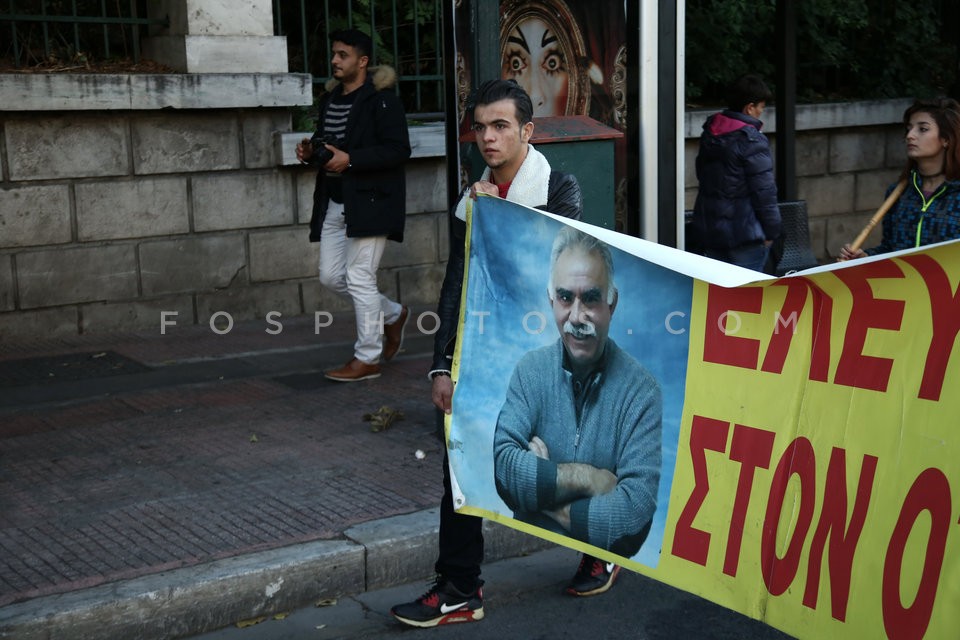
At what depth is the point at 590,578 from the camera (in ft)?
15.3

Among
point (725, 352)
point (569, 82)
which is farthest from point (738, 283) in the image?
point (569, 82)

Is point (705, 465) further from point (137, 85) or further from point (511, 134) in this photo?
point (137, 85)

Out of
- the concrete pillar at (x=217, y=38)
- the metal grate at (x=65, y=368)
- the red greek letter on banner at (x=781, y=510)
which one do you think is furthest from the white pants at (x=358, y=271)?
the red greek letter on banner at (x=781, y=510)

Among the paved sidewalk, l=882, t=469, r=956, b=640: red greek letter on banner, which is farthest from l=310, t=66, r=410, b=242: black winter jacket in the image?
l=882, t=469, r=956, b=640: red greek letter on banner

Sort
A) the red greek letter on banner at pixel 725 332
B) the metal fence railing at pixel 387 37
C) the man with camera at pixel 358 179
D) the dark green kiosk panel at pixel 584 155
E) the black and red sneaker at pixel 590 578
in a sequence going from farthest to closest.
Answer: the metal fence railing at pixel 387 37
the man with camera at pixel 358 179
the dark green kiosk panel at pixel 584 155
the black and red sneaker at pixel 590 578
the red greek letter on banner at pixel 725 332

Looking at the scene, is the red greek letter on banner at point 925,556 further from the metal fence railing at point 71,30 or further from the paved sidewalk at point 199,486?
the metal fence railing at point 71,30

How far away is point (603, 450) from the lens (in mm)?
3758

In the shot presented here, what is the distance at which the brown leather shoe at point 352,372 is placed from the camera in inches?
296

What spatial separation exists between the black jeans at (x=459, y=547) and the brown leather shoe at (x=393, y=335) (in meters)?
3.64

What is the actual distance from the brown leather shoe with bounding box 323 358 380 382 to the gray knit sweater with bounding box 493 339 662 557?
3626 millimetres

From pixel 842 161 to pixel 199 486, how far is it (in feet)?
29.7

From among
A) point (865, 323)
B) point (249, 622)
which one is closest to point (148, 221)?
point (249, 622)

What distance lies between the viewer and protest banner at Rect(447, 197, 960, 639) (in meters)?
3.06

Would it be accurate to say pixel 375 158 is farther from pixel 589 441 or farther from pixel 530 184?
pixel 589 441
